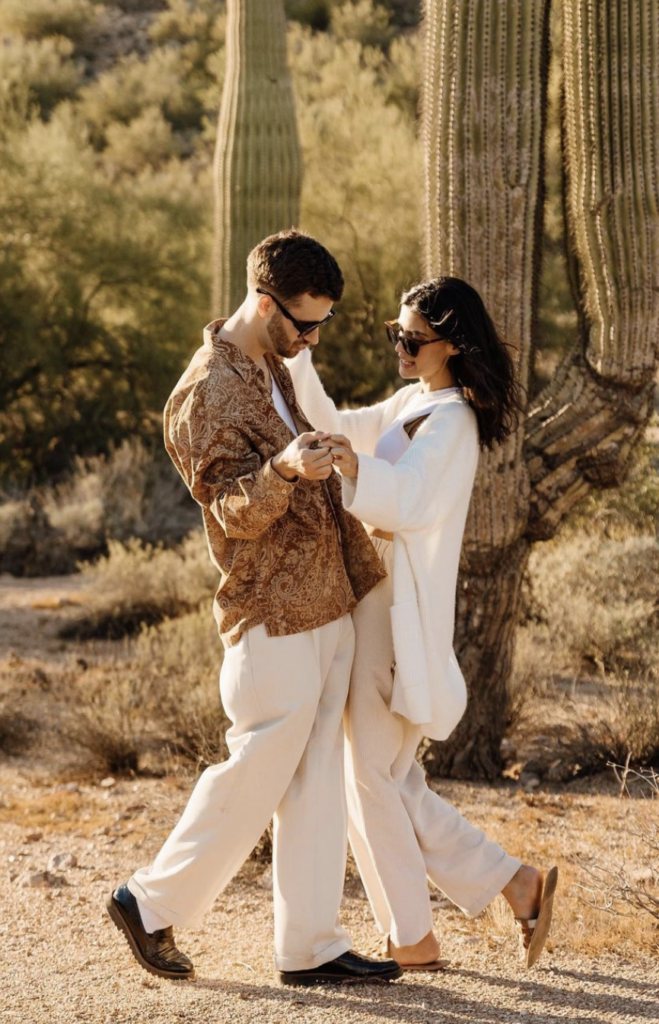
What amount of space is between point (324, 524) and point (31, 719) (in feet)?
14.1

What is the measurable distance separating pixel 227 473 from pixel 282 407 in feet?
1.25

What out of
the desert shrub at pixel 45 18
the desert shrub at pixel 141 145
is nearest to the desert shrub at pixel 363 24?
the desert shrub at pixel 141 145

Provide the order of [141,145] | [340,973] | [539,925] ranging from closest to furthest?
[340,973] → [539,925] → [141,145]

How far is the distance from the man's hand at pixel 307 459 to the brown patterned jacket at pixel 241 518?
96mm

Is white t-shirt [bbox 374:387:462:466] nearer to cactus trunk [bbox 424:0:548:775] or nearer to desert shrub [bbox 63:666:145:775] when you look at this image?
cactus trunk [bbox 424:0:548:775]

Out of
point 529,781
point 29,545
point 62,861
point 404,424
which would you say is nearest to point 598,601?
point 529,781

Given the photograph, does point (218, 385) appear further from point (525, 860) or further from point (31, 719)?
point (31, 719)

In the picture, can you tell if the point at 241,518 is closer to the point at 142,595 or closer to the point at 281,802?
the point at 281,802

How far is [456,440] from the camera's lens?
3701 mm

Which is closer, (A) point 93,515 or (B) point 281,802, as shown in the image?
(B) point 281,802

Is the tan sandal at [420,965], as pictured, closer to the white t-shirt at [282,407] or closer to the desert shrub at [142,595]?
the white t-shirt at [282,407]

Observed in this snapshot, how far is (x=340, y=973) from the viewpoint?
3.73 m

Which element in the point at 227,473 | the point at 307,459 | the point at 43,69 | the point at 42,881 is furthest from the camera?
the point at 43,69

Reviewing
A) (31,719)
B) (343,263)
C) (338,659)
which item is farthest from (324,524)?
(343,263)
